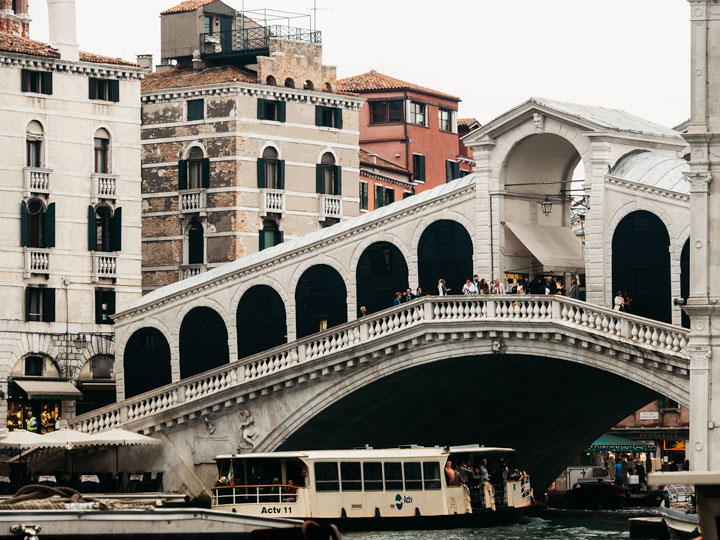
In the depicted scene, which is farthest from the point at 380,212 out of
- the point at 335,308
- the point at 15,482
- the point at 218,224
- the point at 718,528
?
the point at 718,528

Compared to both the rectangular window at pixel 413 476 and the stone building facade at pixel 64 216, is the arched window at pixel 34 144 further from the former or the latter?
the rectangular window at pixel 413 476

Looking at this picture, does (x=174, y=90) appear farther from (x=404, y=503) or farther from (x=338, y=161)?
(x=404, y=503)

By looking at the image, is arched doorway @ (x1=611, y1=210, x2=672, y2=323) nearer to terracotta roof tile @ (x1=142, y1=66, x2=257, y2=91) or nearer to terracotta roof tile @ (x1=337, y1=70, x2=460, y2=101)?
terracotta roof tile @ (x1=142, y1=66, x2=257, y2=91)

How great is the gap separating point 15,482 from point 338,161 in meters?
16.9

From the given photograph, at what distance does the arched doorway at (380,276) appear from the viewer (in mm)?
51562

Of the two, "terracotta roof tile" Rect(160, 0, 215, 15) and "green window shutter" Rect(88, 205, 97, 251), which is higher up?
"terracotta roof tile" Rect(160, 0, 215, 15)

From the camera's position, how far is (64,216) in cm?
5416

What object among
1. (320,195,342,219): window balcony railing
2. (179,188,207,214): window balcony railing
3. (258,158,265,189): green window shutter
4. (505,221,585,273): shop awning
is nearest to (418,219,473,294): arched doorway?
(505,221,585,273): shop awning

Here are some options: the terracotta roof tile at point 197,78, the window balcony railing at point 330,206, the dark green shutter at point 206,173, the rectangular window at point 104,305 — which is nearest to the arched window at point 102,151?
the rectangular window at point 104,305

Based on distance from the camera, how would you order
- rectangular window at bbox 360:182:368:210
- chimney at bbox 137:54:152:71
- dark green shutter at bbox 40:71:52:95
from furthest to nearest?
rectangular window at bbox 360:182:368:210 → chimney at bbox 137:54:152:71 → dark green shutter at bbox 40:71:52:95

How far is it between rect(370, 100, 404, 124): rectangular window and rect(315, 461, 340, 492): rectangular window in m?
30.9

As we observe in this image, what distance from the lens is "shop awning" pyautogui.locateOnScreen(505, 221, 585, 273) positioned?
161 feet

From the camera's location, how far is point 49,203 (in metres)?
53.9

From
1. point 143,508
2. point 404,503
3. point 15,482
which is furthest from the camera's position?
point 15,482
